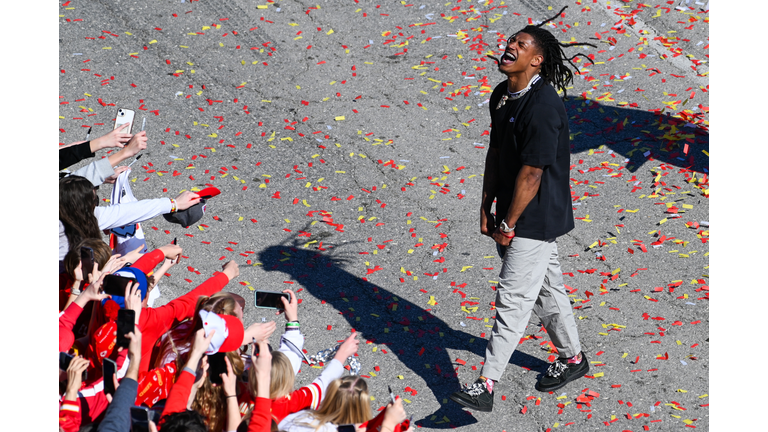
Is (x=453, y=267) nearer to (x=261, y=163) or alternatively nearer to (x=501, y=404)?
(x=501, y=404)

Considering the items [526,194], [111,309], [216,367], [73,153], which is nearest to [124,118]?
[73,153]

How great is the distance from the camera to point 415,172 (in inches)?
275

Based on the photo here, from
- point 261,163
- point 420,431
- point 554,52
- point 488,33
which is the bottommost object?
point 420,431

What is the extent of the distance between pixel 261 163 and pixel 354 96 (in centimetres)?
151

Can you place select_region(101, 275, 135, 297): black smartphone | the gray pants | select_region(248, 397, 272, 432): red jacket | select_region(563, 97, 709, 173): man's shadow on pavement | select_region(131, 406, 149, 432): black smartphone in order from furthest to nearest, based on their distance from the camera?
1. select_region(563, 97, 709, 173): man's shadow on pavement
2. the gray pants
3. select_region(101, 275, 135, 297): black smartphone
4. select_region(248, 397, 272, 432): red jacket
5. select_region(131, 406, 149, 432): black smartphone

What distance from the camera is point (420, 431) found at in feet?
14.9

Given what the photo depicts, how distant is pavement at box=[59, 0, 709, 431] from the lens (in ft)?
16.6

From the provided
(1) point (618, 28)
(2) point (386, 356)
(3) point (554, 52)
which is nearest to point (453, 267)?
(2) point (386, 356)

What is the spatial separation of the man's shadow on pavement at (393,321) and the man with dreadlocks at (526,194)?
16.7 inches

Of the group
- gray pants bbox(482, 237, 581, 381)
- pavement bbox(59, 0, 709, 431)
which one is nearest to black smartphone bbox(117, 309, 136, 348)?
pavement bbox(59, 0, 709, 431)

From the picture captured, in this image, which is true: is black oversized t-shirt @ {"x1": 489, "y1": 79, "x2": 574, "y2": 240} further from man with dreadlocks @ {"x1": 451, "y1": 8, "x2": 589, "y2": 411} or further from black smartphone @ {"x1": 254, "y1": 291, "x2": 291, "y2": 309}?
black smartphone @ {"x1": 254, "y1": 291, "x2": 291, "y2": 309}

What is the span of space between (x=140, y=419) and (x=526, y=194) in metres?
2.54

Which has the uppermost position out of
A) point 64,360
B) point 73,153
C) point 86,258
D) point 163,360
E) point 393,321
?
point 73,153

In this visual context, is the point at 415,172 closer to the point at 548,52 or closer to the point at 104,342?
the point at 548,52
